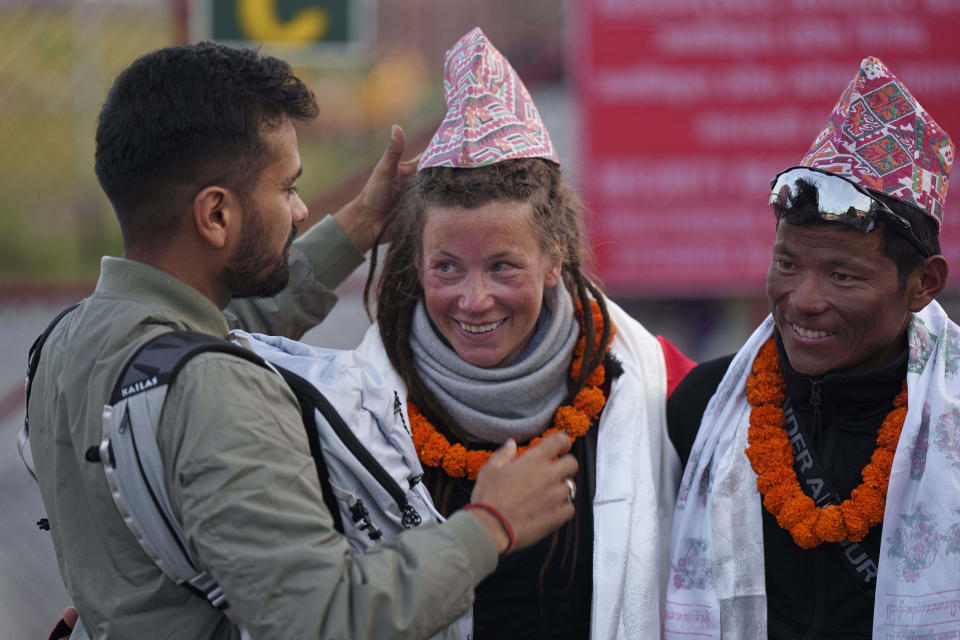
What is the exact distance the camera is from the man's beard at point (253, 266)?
1.68 metres

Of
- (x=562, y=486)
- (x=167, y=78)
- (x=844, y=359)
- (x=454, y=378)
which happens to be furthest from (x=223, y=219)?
(x=844, y=359)

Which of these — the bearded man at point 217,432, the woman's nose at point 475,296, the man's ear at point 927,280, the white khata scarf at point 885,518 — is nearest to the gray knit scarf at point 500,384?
the woman's nose at point 475,296

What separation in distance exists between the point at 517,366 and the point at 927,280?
0.97m

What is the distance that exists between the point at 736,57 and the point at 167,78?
4013 millimetres

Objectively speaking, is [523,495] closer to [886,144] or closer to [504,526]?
[504,526]

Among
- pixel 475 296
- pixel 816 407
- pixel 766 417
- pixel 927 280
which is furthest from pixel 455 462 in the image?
pixel 927 280

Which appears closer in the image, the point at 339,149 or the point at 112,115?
the point at 112,115

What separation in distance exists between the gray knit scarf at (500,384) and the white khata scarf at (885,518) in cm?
39

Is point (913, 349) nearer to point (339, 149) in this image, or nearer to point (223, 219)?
point (223, 219)

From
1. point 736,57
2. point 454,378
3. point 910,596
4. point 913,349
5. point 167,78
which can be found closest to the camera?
point 167,78

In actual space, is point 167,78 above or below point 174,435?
above

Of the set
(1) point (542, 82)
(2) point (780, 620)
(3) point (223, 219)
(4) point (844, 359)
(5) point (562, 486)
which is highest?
(1) point (542, 82)

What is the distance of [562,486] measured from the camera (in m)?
1.66

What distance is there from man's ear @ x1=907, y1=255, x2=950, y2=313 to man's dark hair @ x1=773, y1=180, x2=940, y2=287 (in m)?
0.02
